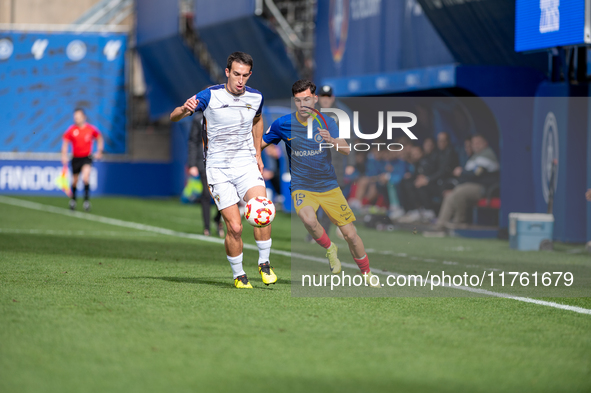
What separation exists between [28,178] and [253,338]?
26483 mm

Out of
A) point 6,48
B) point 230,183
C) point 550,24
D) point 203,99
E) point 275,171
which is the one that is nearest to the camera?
point 203,99

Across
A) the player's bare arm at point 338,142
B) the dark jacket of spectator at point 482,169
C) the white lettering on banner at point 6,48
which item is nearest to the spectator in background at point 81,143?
the dark jacket of spectator at point 482,169

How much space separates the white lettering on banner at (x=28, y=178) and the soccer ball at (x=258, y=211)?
23735 mm

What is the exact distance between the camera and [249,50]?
80.5ft

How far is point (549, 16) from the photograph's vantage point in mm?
12742

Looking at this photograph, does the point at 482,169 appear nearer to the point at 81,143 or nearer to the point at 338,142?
the point at 338,142

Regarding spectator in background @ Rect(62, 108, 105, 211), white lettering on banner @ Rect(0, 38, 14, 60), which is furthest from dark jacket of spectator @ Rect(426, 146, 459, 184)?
white lettering on banner @ Rect(0, 38, 14, 60)

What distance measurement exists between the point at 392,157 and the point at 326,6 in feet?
20.9

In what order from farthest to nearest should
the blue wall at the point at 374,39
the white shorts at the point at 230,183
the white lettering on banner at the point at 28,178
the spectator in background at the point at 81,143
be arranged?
1. the white lettering on banner at the point at 28,178
2. the spectator in background at the point at 81,143
3. the blue wall at the point at 374,39
4. the white shorts at the point at 230,183

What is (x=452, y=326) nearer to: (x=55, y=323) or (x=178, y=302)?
(x=178, y=302)

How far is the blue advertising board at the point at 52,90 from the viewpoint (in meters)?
30.4

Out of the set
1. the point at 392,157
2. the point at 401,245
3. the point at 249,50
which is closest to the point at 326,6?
the point at 249,50

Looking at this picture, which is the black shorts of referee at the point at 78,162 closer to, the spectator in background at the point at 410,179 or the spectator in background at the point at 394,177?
the spectator in background at the point at 394,177

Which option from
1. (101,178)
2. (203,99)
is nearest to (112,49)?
(101,178)
